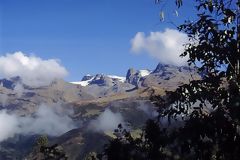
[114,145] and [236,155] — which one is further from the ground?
[114,145]

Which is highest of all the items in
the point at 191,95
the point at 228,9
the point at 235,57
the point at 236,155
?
the point at 228,9

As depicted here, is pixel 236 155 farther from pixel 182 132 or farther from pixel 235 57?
pixel 235 57

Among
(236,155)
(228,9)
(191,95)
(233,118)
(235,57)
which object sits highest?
(228,9)

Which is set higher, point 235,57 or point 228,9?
point 228,9

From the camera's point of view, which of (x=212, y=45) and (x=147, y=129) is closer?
(x=212, y=45)

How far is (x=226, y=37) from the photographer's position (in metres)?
21.0

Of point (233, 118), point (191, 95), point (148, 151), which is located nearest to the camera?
point (233, 118)

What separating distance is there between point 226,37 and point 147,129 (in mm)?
45319

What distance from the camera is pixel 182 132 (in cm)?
2027

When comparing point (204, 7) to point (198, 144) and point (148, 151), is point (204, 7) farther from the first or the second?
point (148, 151)

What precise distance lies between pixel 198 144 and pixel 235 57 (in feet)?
13.3

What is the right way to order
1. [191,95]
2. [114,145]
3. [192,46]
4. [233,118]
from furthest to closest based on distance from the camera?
[114,145]
[192,46]
[191,95]
[233,118]

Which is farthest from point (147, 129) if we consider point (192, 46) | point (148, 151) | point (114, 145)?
point (192, 46)

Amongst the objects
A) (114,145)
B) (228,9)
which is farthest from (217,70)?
(114,145)
